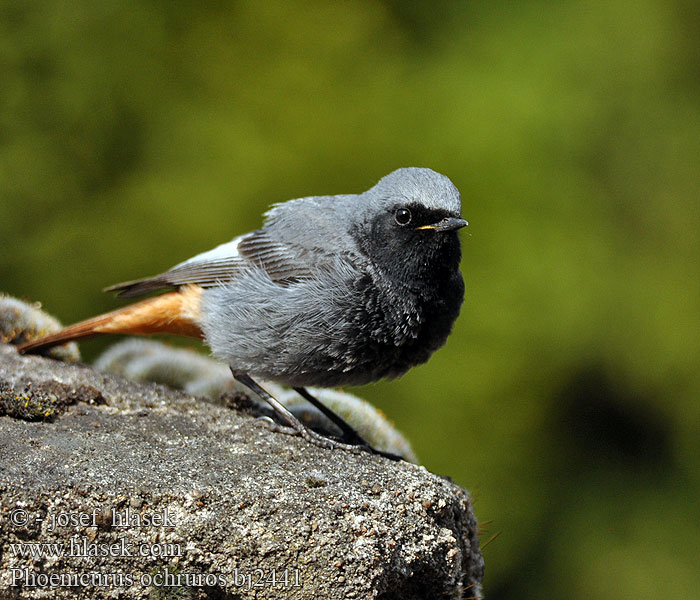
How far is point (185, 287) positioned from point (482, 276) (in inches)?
90.1

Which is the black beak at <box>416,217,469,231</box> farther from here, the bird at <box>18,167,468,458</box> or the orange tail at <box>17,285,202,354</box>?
the orange tail at <box>17,285,202,354</box>

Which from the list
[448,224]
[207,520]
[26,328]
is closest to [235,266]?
[448,224]

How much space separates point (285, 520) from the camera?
285 centimetres

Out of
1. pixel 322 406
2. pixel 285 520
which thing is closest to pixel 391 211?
pixel 322 406

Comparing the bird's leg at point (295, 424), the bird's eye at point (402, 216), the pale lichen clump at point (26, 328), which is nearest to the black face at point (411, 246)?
the bird's eye at point (402, 216)

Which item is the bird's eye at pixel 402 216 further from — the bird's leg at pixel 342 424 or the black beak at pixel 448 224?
the bird's leg at pixel 342 424

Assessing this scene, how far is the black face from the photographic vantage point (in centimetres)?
362

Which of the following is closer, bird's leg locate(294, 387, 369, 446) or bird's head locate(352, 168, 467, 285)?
bird's head locate(352, 168, 467, 285)

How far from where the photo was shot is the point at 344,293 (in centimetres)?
365

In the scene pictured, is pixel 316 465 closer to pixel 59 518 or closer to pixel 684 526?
pixel 59 518

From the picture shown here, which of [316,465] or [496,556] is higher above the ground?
[316,465]

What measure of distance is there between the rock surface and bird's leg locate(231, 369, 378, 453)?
218mm

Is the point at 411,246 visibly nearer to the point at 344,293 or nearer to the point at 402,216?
the point at 402,216

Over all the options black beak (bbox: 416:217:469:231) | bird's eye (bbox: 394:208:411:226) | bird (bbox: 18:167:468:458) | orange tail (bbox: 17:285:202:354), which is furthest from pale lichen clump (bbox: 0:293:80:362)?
black beak (bbox: 416:217:469:231)
